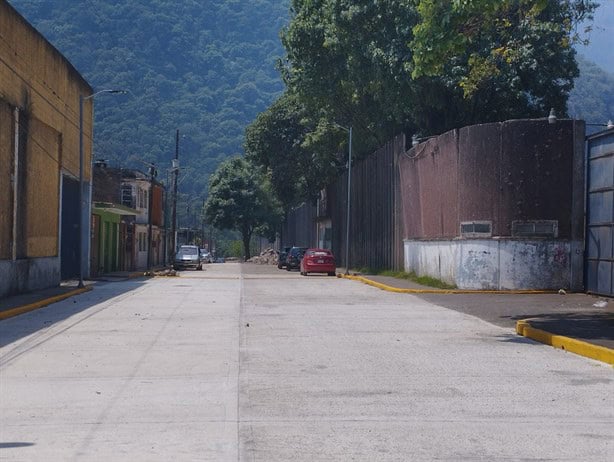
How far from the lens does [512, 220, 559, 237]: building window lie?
96.5 feet

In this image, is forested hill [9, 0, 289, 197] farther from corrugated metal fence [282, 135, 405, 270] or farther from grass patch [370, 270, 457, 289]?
grass patch [370, 270, 457, 289]

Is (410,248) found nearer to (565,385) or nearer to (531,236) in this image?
(531,236)

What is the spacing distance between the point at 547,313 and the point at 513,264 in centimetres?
869

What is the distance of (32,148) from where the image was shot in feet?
96.1

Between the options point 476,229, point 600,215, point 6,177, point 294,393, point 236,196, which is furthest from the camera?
point 236,196

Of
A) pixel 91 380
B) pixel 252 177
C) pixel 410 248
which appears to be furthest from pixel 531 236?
pixel 252 177

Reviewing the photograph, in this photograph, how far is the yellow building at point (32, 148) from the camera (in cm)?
2606

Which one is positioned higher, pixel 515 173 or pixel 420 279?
pixel 515 173

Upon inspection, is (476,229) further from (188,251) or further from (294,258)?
(188,251)

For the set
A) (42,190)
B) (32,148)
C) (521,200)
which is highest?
(32,148)

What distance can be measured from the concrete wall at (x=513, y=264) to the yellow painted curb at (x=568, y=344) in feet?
40.0

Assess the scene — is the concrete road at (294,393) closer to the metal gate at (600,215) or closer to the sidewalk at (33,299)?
the sidewalk at (33,299)

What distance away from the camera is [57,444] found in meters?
7.95

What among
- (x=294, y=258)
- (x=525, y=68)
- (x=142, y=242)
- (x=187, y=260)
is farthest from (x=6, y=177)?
(x=142, y=242)
